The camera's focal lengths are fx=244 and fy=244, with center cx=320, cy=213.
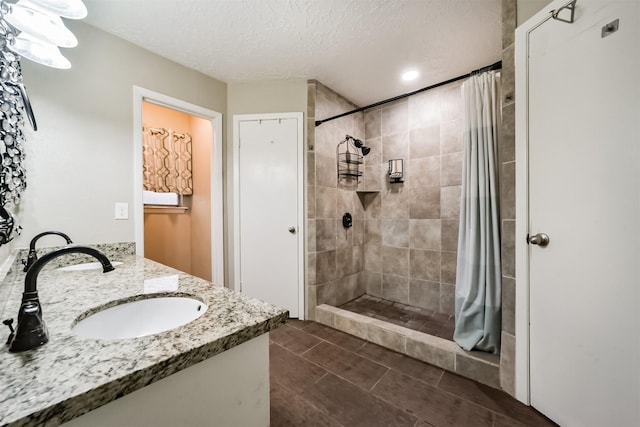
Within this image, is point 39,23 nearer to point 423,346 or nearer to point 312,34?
point 312,34

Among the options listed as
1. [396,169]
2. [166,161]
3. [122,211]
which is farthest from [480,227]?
[166,161]

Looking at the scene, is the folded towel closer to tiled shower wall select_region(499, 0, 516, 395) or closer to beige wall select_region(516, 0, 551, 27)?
tiled shower wall select_region(499, 0, 516, 395)

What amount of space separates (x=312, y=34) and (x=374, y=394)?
97.4 inches

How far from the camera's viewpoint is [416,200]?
2.74 meters

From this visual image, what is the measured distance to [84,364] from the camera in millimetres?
466

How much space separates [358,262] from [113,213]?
2.43 m

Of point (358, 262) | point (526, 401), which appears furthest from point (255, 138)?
point (526, 401)

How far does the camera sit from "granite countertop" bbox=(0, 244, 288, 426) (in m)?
0.38

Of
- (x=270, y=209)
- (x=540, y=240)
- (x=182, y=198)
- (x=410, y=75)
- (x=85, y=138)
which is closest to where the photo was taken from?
(x=540, y=240)

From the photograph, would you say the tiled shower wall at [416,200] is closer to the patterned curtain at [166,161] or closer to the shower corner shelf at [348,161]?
the shower corner shelf at [348,161]

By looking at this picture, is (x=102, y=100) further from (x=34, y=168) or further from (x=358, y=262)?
(x=358, y=262)

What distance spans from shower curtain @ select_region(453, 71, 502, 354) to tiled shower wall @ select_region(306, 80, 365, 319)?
1234 mm

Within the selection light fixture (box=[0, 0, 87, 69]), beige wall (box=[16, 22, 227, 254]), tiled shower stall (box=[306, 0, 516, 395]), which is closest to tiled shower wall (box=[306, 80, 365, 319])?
tiled shower stall (box=[306, 0, 516, 395])

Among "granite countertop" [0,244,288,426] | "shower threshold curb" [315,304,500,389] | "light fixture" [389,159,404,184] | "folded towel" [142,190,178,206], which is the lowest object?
"shower threshold curb" [315,304,500,389]
